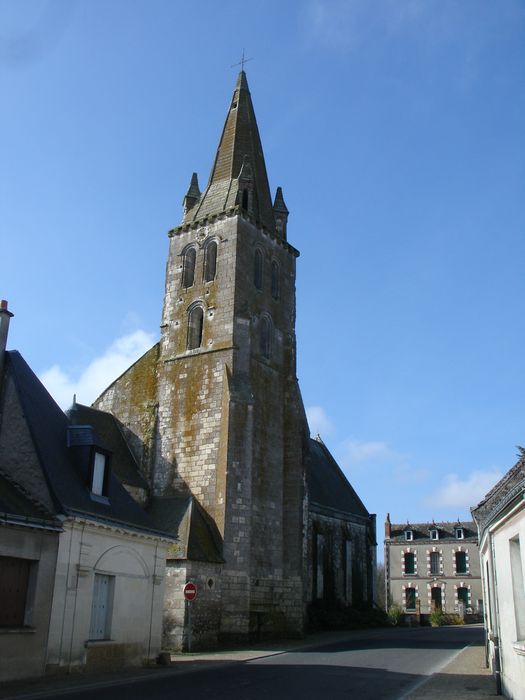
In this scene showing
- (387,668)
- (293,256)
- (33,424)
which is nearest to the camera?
(33,424)

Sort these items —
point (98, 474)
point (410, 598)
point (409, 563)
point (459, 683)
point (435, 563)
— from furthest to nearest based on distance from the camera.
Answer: point (409, 563) < point (435, 563) < point (410, 598) < point (98, 474) < point (459, 683)

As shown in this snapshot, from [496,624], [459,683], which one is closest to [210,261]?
[459,683]

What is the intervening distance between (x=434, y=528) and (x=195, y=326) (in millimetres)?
33958

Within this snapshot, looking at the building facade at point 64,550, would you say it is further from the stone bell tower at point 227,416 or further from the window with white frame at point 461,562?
the window with white frame at point 461,562

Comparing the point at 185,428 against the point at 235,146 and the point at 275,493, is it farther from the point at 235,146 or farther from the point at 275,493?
the point at 235,146

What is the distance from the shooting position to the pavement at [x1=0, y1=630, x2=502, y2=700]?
1108 centimetres

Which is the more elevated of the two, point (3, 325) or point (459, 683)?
point (3, 325)

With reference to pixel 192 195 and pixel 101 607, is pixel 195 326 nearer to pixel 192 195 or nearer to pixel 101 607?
pixel 192 195

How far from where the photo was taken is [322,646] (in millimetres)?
22312

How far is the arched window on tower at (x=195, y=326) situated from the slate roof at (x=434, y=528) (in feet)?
111

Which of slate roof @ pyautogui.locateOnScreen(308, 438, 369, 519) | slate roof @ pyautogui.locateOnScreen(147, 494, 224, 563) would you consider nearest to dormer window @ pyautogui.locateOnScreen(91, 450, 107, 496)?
slate roof @ pyautogui.locateOnScreen(147, 494, 224, 563)

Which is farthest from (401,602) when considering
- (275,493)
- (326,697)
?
(326,697)

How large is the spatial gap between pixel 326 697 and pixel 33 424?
811 cm

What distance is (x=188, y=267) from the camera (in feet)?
95.1
